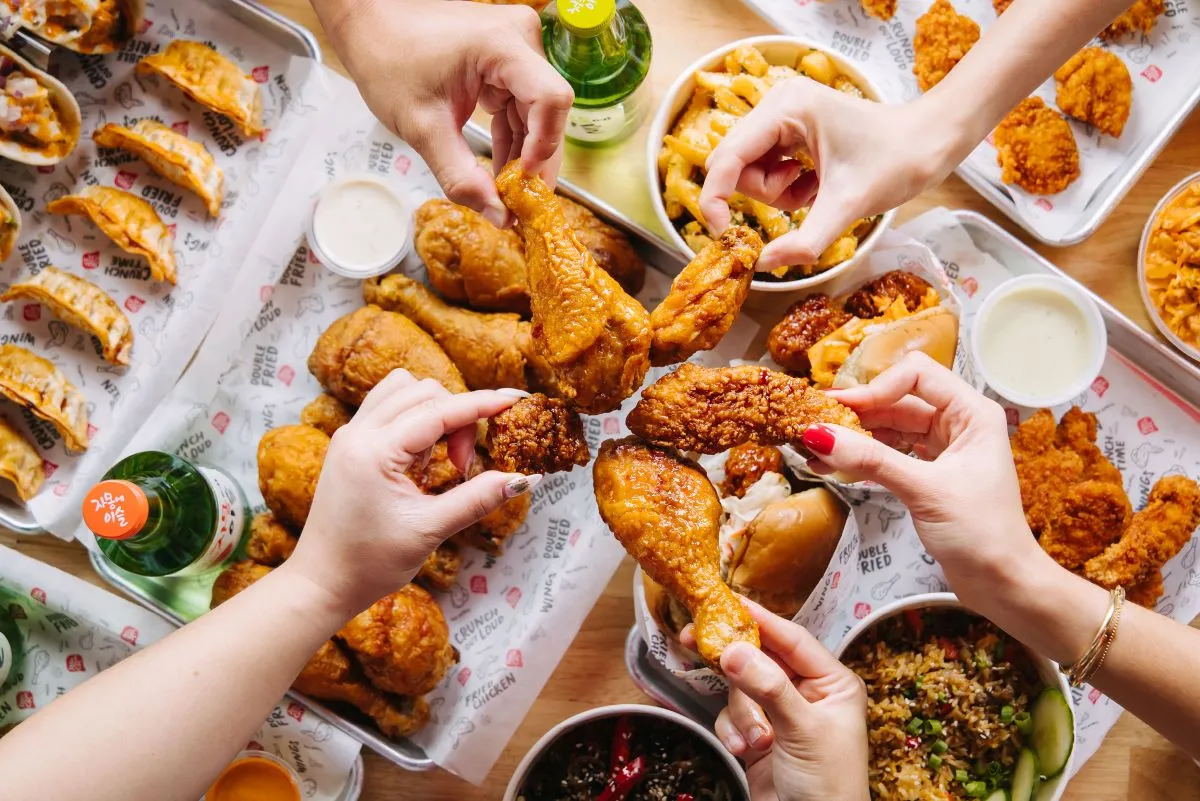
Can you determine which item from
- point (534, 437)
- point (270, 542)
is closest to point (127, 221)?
point (270, 542)

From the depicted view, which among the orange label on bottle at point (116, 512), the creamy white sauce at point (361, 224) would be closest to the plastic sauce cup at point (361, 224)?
the creamy white sauce at point (361, 224)

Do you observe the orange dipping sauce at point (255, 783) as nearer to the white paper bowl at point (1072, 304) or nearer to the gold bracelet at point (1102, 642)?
the gold bracelet at point (1102, 642)

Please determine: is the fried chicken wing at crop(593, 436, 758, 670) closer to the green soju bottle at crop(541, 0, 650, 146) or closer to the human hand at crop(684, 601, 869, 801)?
the human hand at crop(684, 601, 869, 801)

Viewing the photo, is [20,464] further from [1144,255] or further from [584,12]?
[1144,255]

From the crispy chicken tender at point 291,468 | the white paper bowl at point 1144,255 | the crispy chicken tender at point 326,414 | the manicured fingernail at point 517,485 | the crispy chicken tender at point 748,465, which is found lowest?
the crispy chicken tender at point 291,468

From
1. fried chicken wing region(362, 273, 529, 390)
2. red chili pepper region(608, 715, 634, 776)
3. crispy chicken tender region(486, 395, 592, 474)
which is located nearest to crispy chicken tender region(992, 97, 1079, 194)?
fried chicken wing region(362, 273, 529, 390)

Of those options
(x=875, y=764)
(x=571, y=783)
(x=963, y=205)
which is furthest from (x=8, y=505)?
(x=963, y=205)

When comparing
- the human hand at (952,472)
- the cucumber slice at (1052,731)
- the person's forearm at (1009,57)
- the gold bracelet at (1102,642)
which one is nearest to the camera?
the human hand at (952,472)
